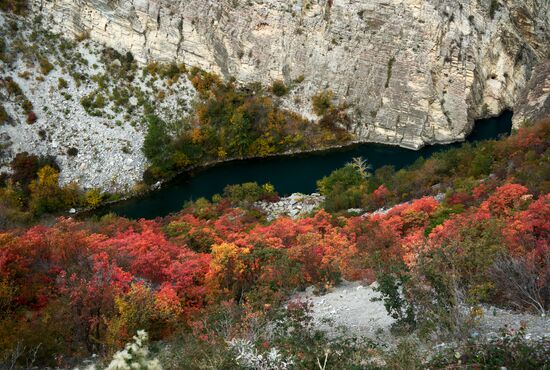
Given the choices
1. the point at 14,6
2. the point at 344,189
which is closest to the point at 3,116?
the point at 14,6

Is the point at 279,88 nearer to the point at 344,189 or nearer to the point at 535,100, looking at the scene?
the point at 344,189

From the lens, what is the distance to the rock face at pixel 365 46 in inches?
1933

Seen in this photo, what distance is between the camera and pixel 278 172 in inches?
1885

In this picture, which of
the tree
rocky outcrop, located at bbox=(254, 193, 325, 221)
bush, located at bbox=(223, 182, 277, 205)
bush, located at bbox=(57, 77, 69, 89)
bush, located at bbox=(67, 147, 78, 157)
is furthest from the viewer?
bush, located at bbox=(57, 77, 69, 89)

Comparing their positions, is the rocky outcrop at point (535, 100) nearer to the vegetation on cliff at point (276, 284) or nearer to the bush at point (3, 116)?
the vegetation on cliff at point (276, 284)

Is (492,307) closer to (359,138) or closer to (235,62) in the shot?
(359,138)

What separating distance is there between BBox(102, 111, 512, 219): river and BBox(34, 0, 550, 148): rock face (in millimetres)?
1554

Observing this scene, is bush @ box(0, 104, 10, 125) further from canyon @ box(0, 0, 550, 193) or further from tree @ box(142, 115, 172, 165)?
tree @ box(142, 115, 172, 165)

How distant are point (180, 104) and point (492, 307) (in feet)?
136

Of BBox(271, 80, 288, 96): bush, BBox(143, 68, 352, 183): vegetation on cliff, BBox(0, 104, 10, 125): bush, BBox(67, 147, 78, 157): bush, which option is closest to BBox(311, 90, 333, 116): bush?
BBox(143, 68, 352, 183): vegetation on cliff

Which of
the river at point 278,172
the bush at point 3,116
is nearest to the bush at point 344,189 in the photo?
the river at point 278,172

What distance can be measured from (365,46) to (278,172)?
14.3 meters

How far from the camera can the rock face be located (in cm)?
4909

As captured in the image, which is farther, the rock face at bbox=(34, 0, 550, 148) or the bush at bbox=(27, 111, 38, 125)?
the rock face at bbox=(34, 0, 550, 148)
